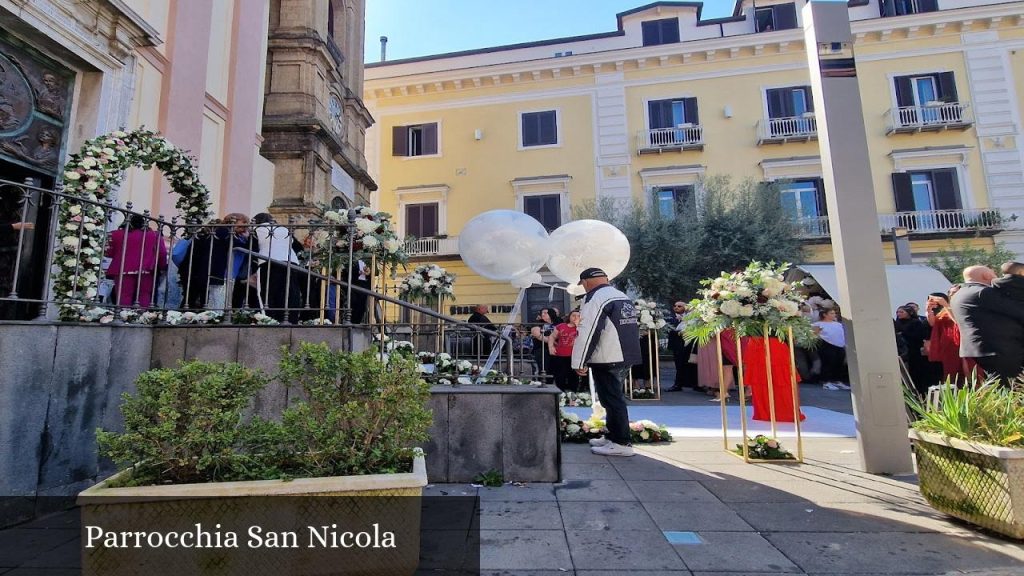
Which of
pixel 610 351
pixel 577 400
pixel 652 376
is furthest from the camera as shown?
pixel 652 376

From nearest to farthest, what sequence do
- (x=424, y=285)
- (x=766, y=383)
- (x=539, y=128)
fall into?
(x=766, y=383)
(x=424, y=285)
(x=539, y=128)

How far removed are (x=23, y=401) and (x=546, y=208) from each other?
20.1m

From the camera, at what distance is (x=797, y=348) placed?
11.0 m

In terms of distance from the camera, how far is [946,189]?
20.5 metres

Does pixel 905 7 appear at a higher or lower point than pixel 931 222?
higher

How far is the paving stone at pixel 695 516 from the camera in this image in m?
3.50

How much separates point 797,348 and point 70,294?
11.8 metres

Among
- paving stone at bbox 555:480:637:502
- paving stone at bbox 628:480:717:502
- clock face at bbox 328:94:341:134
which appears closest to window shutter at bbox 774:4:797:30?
clock face at bbox 328:94:341:134

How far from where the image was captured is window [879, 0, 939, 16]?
2116cm

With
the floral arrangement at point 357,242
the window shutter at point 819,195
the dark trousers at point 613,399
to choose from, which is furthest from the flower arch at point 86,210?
the window shutter at point 819,195

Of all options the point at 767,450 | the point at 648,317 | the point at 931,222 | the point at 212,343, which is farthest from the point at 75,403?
the point at 931,222

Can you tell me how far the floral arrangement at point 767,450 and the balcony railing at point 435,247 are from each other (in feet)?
59.4

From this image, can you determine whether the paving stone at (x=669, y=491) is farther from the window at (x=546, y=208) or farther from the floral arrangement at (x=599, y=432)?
the window at (x=546, y=208)

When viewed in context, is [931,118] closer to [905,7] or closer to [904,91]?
[904,91]
